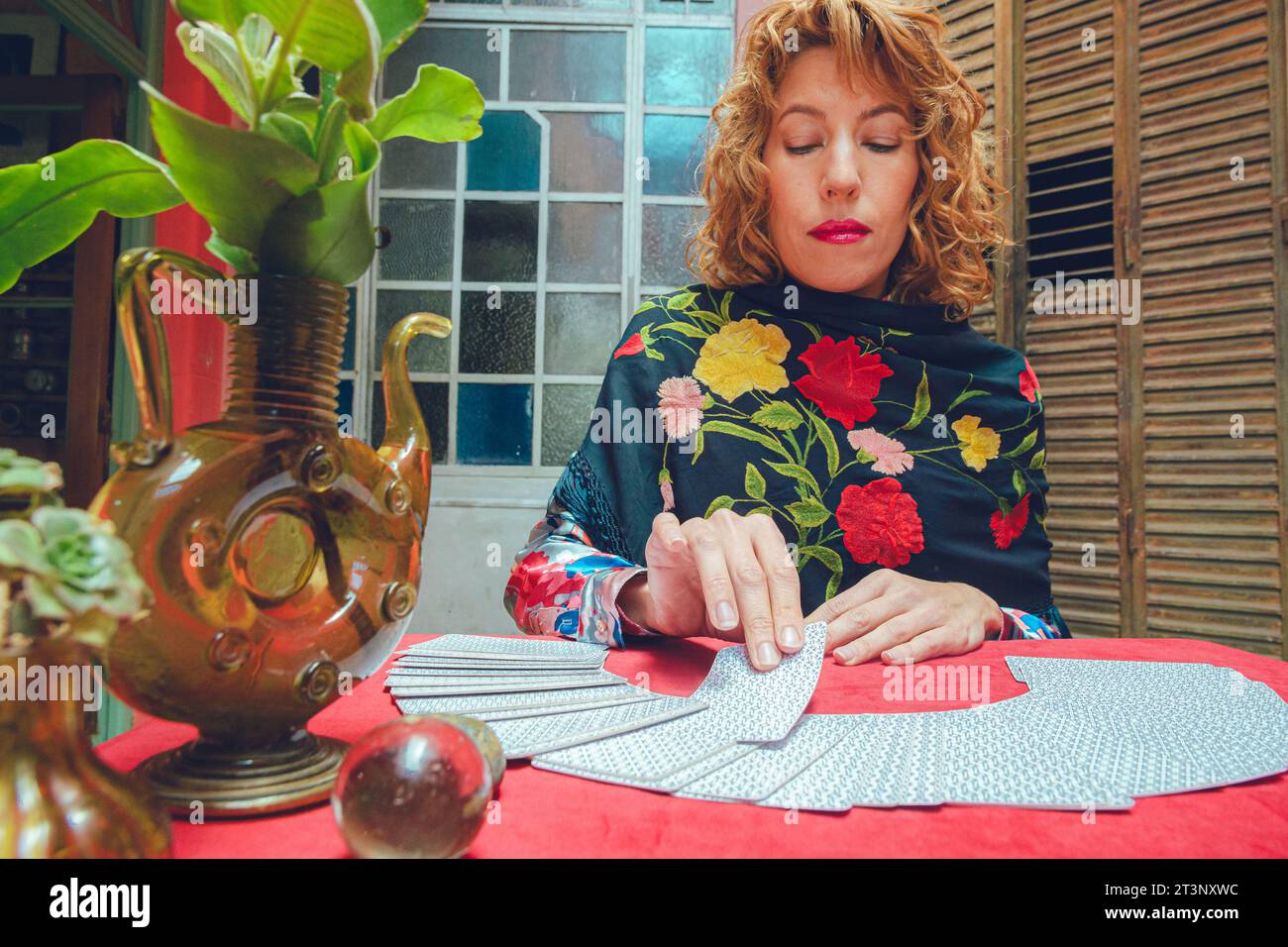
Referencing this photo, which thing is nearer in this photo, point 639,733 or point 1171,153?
point 639,733

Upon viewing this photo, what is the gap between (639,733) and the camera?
1.80 ft

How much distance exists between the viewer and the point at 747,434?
4.66 ft

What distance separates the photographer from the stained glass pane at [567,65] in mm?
3463

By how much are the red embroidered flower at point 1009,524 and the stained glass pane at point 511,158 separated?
8.78 feet

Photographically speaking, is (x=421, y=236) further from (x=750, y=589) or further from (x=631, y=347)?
(x=750, y=589)

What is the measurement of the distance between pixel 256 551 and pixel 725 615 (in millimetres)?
419

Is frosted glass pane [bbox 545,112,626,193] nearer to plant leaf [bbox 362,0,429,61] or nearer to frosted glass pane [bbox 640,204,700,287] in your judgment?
frosted glass pane [bbox 640,204,700,287]

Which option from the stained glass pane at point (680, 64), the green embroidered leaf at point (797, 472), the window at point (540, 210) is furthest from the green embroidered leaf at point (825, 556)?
the stained glass pane at point (680, 64)

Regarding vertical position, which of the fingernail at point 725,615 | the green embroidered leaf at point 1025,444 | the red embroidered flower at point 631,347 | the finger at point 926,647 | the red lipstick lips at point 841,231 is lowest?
the finger at point 926,647

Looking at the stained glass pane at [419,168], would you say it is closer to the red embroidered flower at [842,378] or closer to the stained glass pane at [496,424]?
the stained glass pane at [496,424]

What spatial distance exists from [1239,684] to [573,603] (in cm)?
72

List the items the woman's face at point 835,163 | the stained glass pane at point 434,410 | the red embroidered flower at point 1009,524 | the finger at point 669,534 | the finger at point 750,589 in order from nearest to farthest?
the finger at point 750,589
the finger at point 669,534
the woman's face at point 835,163
the red embroidered flower at point 1009,524
the stained glass pane at point 434,410
